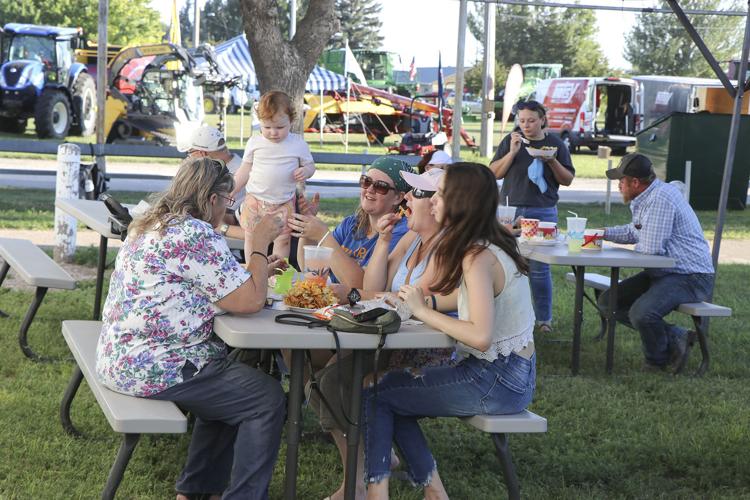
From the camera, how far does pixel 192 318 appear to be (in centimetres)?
357

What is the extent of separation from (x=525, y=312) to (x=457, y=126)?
955cm

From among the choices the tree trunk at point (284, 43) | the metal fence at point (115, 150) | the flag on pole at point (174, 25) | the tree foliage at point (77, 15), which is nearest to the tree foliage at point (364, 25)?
the tree foliage at point (77, 15)

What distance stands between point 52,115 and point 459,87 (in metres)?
12.0

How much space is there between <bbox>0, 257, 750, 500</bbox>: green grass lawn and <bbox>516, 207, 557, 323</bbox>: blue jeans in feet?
2.72

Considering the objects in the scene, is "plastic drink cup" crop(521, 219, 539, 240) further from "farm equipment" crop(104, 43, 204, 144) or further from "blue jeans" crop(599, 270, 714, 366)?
"farm equipment" crop(104, 43, 204, 144)

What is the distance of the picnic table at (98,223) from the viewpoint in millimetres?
6152

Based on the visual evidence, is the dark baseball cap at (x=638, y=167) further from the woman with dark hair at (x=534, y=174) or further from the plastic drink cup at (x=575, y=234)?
the woman with dark hair at (x=534, y=174)

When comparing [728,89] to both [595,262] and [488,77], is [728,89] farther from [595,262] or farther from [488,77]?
[488,77]

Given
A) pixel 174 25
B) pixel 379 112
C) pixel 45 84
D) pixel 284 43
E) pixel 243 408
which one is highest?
pixel 174 25

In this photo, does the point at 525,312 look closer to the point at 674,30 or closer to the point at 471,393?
the point at 471,393

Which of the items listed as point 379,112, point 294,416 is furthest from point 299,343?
point 379,112

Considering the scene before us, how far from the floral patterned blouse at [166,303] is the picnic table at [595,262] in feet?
8.97

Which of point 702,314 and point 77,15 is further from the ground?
point 77,15

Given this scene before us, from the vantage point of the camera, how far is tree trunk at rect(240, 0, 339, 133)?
9.65 m
